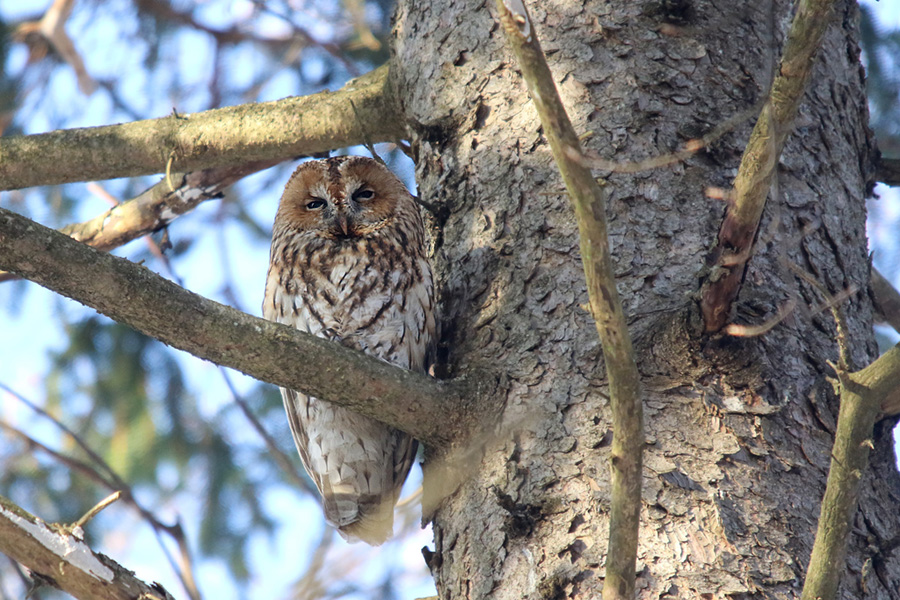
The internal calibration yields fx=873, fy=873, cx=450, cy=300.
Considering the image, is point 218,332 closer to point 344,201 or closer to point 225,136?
point 225,136

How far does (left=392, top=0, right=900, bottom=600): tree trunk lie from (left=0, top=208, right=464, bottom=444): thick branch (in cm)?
22

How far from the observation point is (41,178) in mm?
2287

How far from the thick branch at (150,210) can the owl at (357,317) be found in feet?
0.93

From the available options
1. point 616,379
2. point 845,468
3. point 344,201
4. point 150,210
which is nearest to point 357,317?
point 344,201

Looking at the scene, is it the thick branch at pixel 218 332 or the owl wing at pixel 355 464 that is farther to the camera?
the owl wing at pixel 355 464

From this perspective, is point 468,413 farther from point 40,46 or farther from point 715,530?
point 40,46

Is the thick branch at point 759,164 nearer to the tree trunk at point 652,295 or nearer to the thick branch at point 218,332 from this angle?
the tree trunk at point 652,295

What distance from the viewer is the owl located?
7.55 feet

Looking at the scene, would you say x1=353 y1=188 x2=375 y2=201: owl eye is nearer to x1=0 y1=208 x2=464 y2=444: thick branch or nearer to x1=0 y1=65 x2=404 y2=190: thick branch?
x1=0 y1=65 x2=404 y2=190: thick branch

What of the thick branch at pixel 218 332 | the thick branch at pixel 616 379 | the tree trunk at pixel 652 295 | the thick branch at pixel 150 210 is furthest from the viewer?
the thick branch at pixel 150 210

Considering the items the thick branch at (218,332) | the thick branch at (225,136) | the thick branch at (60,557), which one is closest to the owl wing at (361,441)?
the thick branch at (225,136)

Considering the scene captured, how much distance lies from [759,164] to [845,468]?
0.44 meters

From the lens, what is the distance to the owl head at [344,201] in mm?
2641

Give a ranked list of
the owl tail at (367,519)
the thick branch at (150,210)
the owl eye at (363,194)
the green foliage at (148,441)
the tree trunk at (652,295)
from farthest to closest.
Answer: the green foliage at (148,441) < the owl eye at (363,194) < the thick branch at (150,210) < the owl tail at (367,519) < the tree trunk at (652,295)
